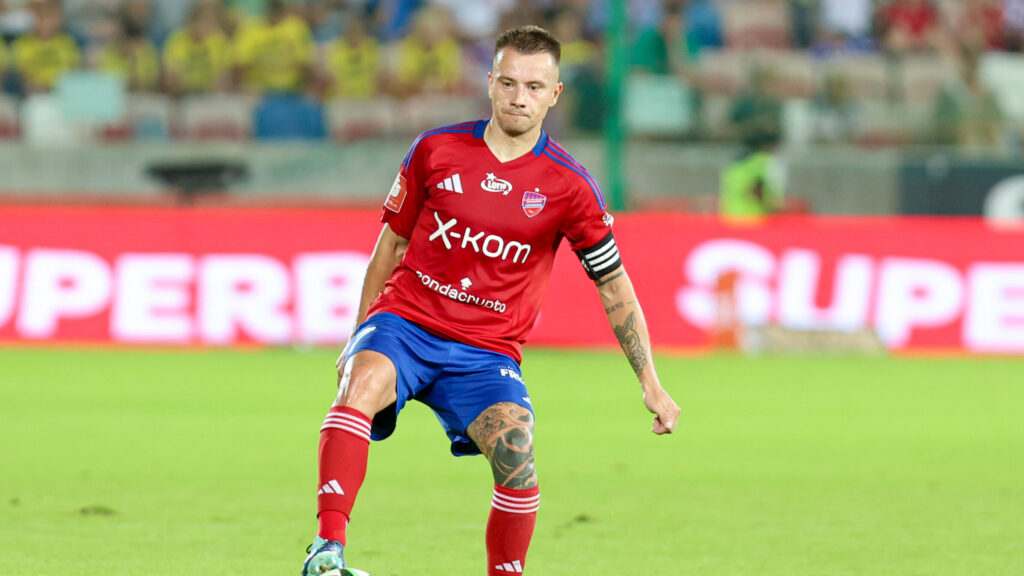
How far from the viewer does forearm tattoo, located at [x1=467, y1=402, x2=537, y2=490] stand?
16.6ft

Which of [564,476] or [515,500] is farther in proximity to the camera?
[564,476]

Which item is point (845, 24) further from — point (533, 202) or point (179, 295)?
point (533, 202)

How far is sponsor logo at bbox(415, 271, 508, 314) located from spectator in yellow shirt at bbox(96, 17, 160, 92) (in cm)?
1398

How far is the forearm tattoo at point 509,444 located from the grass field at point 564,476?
0.99 metres

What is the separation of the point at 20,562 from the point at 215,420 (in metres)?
4.75

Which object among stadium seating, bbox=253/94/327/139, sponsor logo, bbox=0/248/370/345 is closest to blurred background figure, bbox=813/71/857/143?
stadium seating, bbox=253/94/327/139

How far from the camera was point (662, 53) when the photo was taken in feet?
61.1

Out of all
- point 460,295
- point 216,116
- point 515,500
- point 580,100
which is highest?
point 460,295

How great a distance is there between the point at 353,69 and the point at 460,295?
552 inches

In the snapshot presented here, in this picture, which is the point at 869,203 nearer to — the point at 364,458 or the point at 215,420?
the point at 215,420

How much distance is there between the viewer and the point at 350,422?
16.4 ft

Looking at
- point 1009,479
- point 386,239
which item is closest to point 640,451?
point 1009,479

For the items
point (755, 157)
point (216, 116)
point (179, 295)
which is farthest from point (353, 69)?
point (755, 157)

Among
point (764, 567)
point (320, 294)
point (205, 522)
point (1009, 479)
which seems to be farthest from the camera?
point (320, 294)
